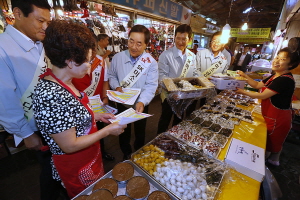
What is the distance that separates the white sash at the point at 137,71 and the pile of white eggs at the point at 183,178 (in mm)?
1294

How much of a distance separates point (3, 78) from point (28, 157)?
2411 mm

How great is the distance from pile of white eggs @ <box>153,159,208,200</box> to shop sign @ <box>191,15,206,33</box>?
8.93 m

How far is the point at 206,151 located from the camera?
4.82 ft

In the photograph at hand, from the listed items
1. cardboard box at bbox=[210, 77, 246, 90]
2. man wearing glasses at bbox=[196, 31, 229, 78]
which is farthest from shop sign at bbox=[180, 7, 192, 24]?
cardboard box at bbox=[210, 77, 246, 90]

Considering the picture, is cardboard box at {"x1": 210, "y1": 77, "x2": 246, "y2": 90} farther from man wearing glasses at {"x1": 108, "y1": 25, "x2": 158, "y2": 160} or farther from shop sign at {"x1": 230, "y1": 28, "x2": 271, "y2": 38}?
shop sign at {"x1": 230, "y1": 28, "x2": 271, "y2": 38}

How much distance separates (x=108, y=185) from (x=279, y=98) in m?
2.71

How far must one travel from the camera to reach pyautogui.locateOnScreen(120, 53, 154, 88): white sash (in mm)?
2133

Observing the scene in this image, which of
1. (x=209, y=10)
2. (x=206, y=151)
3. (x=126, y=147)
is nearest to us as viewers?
(x=206, y=151)

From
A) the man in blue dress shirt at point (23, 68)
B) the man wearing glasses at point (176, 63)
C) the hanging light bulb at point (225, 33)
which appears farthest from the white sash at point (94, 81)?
the hanging light bulb at point (225, 33)

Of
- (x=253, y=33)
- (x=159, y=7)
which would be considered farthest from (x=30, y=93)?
(x=253, y=33)

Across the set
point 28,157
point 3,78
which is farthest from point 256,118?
point 28,157

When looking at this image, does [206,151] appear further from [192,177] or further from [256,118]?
[256,118]

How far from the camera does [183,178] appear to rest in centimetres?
119

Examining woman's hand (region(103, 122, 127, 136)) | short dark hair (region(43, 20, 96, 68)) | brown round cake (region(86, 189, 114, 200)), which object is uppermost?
short dark hair (region(43, 20, 96, 68))
